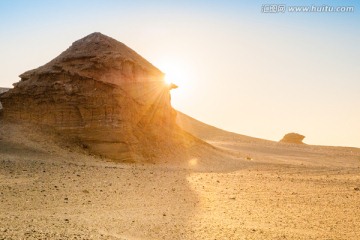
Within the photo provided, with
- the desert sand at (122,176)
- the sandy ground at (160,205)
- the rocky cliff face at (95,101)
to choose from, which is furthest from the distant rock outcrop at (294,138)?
the sandy ground at (160,205)

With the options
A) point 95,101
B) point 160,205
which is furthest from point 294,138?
point 160,205

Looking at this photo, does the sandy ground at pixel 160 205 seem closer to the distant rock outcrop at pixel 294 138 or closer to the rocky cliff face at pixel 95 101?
the rocky cliff face at pixel 95 101

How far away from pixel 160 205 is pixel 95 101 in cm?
1093

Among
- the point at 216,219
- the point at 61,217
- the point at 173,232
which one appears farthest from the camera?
the point at 216,219

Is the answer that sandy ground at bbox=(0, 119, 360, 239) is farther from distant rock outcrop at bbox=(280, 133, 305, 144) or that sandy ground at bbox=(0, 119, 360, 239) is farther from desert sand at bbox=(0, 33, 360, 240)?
distant rock outcrop at bbox=(280, 133, 305, 144)

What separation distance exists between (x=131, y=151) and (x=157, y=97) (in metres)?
5.31

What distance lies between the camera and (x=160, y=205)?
8.66m

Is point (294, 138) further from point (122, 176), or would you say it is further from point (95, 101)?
point (122, 176)

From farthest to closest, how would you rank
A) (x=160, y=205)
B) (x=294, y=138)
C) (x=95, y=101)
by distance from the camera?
(x=294, y=138) → (x=95, y=101) → (x=160, y=205)

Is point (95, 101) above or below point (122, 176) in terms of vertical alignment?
above

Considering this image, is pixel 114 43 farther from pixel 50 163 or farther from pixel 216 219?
pixel 216 219

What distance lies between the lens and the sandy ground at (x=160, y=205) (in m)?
6.31

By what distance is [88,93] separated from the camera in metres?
18.8

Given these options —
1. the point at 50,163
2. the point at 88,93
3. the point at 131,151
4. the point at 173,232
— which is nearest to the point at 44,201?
the point at 173,232
